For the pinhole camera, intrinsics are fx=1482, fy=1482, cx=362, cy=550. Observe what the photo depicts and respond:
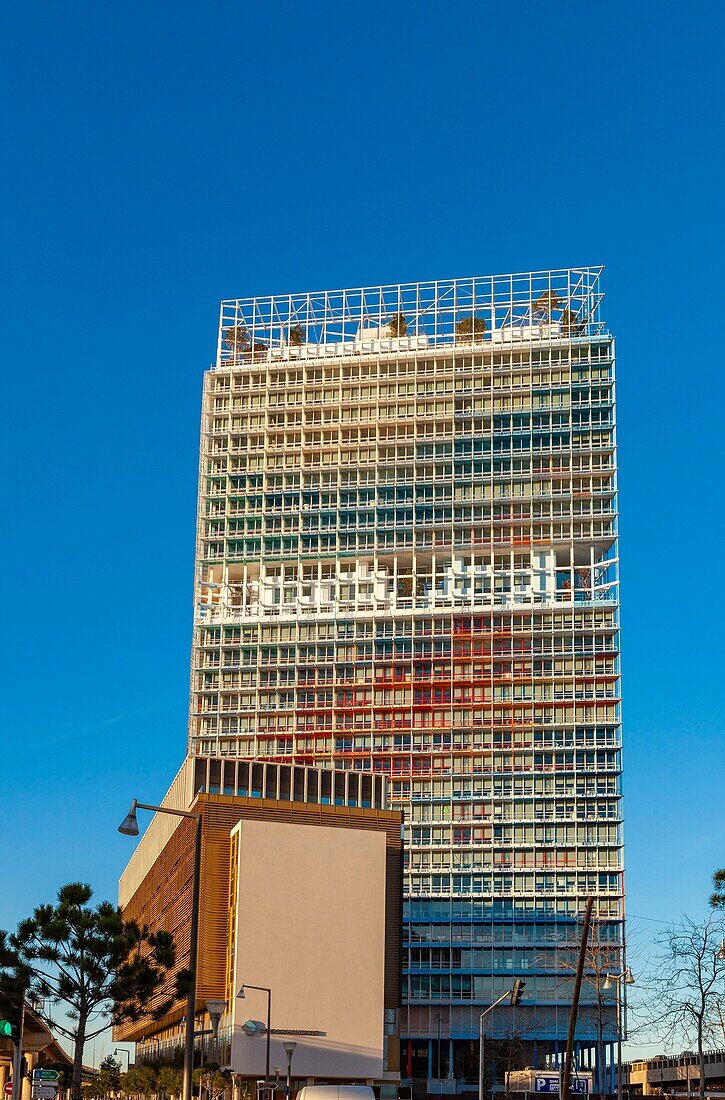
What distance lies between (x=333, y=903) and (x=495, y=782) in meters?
54.9

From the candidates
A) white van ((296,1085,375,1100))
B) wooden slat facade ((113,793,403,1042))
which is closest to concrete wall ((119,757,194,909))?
wooden slat facade ((113,793,403,1042))

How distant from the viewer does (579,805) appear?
165750 mm

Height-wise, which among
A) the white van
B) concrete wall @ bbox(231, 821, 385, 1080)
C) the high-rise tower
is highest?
the high-rise tower

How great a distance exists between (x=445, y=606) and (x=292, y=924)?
6889cm

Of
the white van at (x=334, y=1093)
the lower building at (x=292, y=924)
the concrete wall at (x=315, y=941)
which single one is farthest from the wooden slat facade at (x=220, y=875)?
the white van at (x=334, y=1093)

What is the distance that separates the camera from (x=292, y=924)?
114062 mm

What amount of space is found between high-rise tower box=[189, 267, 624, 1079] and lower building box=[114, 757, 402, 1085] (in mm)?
40499

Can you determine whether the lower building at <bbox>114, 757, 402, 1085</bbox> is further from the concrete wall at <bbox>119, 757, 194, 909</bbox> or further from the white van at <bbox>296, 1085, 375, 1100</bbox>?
the white van at <bbox>296, 1085, 375, 1100</bbox>

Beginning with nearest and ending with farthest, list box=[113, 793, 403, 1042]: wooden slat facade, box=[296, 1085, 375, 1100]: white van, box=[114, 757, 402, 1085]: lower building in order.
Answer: box=[296, 1085, 375, 1100]: white van → box=[114, 757, 402, 1085]: lower building → box=[113, 793, 403, 1042]: wooden slat facade

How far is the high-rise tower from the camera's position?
536 ft

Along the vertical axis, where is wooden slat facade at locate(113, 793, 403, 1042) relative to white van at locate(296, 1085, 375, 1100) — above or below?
above

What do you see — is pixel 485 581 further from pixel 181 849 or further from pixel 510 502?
pixel 181 849

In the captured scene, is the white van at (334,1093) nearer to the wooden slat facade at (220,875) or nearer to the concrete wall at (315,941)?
the concrete wall at (315,941)

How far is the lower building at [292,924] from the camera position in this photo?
366ft
